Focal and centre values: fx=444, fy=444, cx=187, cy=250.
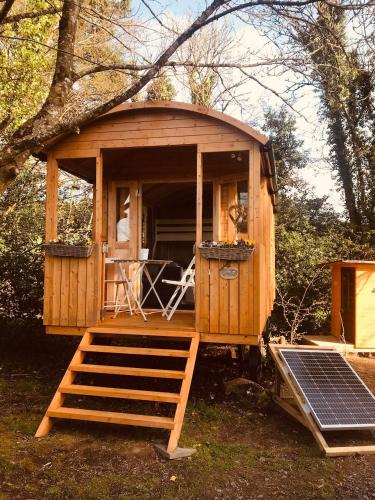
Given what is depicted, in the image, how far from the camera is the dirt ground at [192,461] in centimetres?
338

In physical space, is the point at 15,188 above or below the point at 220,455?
above

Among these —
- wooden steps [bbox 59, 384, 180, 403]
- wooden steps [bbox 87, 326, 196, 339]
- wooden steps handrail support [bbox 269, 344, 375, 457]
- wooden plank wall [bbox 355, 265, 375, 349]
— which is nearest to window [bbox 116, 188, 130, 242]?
wooden steps [bbox 87, 326, 196, 339]

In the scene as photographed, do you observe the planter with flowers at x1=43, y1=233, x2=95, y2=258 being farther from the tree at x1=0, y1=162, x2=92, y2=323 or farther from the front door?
the tree at x1=0, y1=162, x2=92, y2=323

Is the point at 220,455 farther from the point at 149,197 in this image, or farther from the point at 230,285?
the point at 149,197

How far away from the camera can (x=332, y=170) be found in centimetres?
1588

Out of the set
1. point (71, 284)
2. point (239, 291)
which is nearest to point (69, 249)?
point (71, 284)

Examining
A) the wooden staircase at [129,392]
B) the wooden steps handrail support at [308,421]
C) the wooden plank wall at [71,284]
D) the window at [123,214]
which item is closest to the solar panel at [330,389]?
the wooden steps handrail support at [308,421]

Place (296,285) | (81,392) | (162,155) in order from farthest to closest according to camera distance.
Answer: (296,285) → (162,155) → (81,392)

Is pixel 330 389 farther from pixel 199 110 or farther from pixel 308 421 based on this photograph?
pixel 199 110

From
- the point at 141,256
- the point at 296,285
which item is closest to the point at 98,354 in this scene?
the point at 141,256

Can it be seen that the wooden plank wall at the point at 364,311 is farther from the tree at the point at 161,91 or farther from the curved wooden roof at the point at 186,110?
the tree at the point at 161,91

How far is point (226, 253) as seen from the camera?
5.17 m

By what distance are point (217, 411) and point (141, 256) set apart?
9.43 feet

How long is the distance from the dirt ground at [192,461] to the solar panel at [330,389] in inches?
10.6
